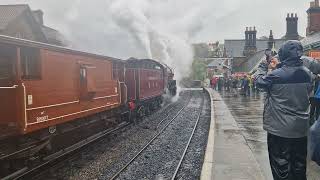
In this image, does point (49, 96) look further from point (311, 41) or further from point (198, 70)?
point (198, 70)

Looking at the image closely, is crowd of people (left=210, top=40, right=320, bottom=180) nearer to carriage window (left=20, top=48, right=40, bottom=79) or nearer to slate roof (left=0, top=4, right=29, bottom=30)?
carriage window (left=20, top=48, right=40, bottom=79)

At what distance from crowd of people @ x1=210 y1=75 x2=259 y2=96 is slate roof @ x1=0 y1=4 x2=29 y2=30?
56.1ft

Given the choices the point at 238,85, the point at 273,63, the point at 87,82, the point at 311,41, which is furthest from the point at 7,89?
the point at 238,85

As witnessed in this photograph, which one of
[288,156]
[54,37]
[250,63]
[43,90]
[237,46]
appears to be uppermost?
[237,46]

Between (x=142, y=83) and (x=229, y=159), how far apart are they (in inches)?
396

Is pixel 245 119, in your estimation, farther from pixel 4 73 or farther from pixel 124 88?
pixel 4 73

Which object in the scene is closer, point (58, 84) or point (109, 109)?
point (58, 84)

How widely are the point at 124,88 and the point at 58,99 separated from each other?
6540mm

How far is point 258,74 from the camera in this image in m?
4.64

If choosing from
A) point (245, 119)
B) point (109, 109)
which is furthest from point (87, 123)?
point (245, 119)

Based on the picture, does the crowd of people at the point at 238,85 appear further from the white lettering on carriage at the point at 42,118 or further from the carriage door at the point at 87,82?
the white lettering on carriage at the point at 42,118

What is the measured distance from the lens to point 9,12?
32.8 m

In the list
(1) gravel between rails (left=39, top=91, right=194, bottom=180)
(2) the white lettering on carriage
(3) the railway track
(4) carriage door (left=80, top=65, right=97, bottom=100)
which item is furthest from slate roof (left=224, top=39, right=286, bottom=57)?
(2) the white lettering on carriage

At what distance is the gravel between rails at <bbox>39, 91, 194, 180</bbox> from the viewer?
28.9ft
